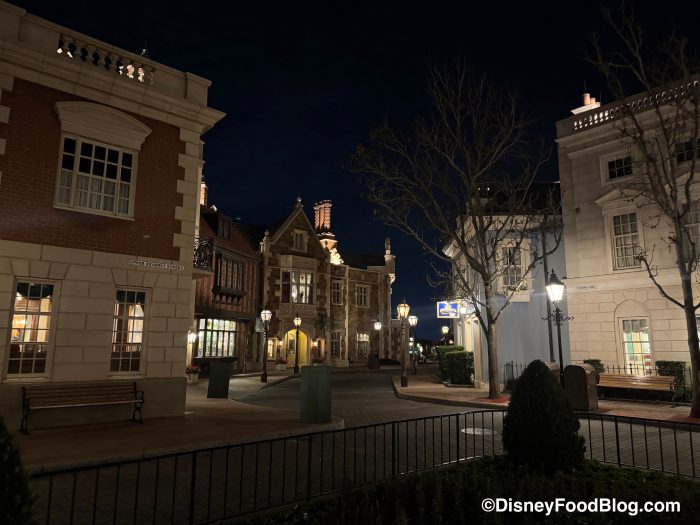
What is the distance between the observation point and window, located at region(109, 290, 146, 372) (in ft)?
43.5

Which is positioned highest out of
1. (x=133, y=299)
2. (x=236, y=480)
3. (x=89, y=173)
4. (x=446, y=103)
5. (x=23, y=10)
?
(x=446, y=103)

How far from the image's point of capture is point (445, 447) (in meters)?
10.1

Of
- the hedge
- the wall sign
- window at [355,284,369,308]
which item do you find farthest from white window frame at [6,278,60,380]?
window at [355,284,369,308]

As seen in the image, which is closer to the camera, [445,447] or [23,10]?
[445,447]

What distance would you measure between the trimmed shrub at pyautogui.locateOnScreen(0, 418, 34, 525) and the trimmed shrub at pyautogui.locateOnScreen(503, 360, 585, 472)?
19.3ft

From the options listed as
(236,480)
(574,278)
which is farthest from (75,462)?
(574,278)

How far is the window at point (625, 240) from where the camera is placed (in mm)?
19781

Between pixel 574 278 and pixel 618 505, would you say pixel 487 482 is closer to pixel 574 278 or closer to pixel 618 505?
pixel 618 505

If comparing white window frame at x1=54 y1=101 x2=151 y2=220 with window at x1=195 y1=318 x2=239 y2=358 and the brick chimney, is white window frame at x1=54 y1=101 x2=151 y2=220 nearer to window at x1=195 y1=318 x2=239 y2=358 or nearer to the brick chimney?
window at x1=195 y1=318 x2=239 y2=358

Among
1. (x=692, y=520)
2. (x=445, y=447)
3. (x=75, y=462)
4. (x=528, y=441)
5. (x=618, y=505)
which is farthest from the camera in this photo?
(x=445, y=447)

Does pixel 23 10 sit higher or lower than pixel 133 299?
higher

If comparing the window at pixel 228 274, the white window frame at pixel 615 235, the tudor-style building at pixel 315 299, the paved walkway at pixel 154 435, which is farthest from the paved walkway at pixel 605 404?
the tudor-style building at pixel 315 299

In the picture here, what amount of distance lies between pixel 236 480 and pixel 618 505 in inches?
201

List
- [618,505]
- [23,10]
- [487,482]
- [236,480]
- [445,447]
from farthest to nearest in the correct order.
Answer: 1. [23,10]
2. [445,447]
3. [236,480]
4. [487,482]
5. [618,505]
